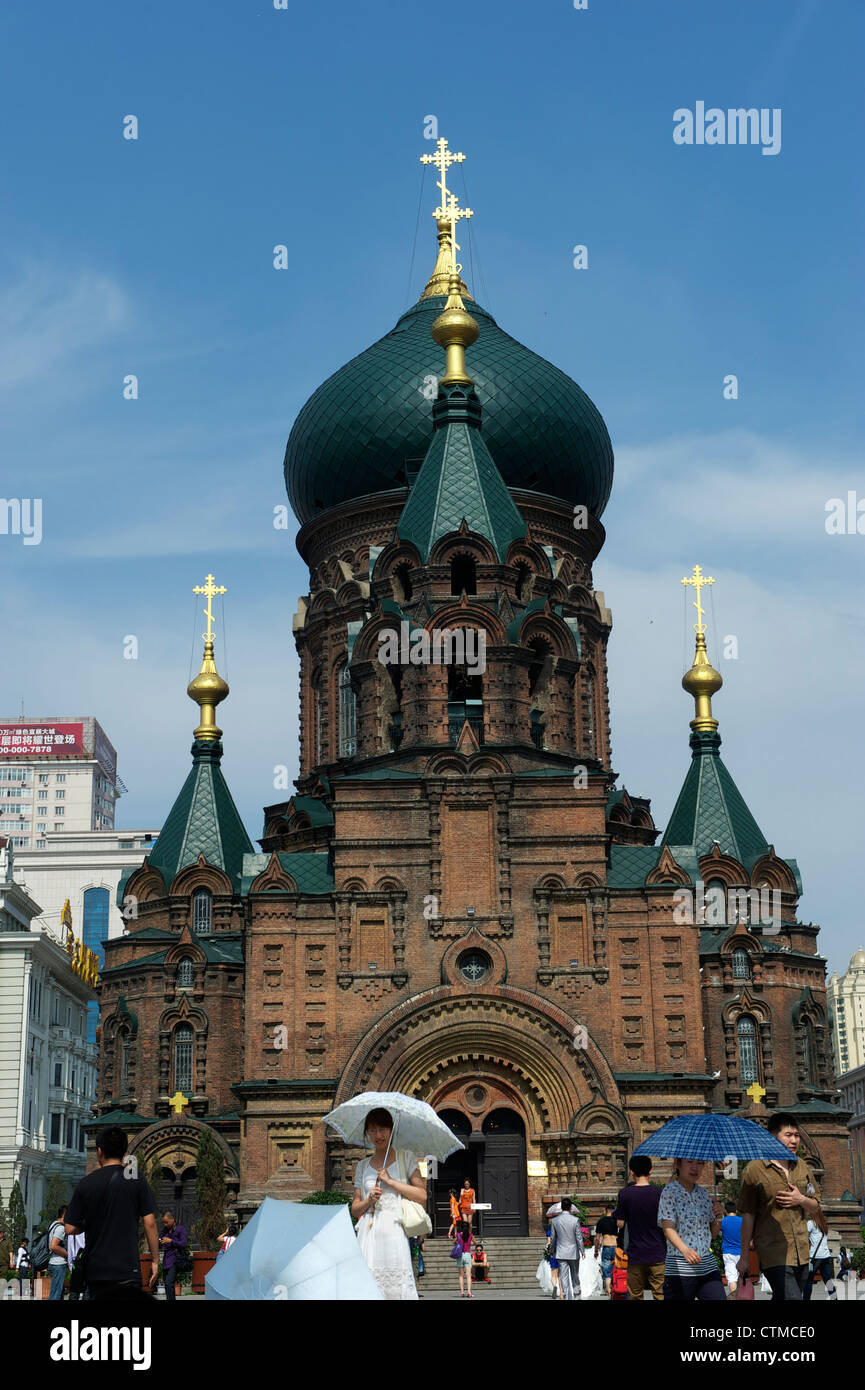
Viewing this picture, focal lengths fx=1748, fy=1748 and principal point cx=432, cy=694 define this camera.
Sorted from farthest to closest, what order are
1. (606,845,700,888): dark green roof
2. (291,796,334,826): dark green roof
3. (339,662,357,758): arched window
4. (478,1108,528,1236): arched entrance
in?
1. (339,662,357,758): arched window
2. (291,796,334,826): dark green roof
3. (606,845,700,888): dark green roof
4. (478,1108,528,1236): arched entrance

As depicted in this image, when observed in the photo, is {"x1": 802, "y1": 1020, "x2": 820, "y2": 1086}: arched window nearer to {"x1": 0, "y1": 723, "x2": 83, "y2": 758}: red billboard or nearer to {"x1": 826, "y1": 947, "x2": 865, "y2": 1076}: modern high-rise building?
{"x1": 0, "y1": 723, "x2": 83, "y2": 758}: red billboard

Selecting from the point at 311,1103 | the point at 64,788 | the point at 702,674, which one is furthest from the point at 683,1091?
the point at 64,788

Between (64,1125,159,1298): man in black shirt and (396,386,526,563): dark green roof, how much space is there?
98.5 feet

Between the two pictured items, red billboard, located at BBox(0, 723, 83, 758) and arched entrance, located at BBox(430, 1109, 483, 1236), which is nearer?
arched entrance, located at BBox(430, 1109, 483, 1236)

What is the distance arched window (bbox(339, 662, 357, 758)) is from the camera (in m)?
44.7

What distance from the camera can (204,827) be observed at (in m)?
44.3

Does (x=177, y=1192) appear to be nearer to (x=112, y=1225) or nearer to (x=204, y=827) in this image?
(x=204, y=827)

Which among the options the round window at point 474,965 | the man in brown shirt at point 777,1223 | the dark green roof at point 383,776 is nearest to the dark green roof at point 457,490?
the dark green roof at point 383,776

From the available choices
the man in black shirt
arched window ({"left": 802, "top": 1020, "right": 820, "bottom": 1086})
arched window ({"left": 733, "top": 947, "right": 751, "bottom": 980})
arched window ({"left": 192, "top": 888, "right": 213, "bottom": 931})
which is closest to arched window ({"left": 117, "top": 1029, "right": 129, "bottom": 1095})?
arched window ({"left": 192, "top": 888, "right": 213, "bottom": 931})

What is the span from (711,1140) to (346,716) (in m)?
32.5

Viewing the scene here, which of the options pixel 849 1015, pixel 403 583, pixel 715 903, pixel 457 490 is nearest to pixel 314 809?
pixel 403 583

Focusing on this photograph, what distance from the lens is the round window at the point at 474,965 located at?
36.0 metres
